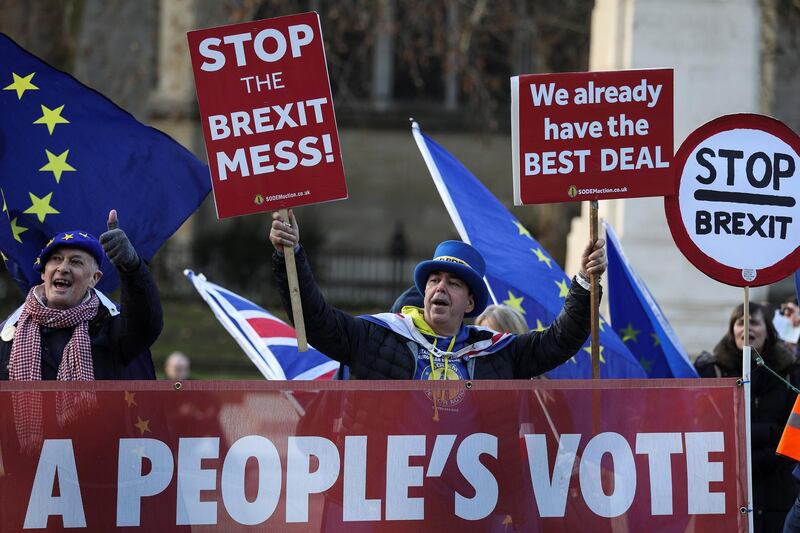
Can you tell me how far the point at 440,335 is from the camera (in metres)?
5.54

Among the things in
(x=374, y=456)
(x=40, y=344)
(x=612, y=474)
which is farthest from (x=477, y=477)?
(x=40, y=344)

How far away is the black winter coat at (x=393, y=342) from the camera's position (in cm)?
530

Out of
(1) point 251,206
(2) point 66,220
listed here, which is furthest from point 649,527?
(2) point 66,220

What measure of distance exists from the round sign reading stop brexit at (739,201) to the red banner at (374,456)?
2.10 feet

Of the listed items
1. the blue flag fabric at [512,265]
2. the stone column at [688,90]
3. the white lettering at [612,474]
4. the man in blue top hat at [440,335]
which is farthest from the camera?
the stone column at [688,90]

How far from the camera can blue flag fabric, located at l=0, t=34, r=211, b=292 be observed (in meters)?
6.45

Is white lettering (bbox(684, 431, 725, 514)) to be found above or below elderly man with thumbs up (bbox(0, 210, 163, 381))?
below

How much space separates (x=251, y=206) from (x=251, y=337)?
235cm

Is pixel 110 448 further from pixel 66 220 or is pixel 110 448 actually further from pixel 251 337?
pixel 251 337

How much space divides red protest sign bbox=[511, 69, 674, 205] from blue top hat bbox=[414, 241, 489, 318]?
1.15 feet

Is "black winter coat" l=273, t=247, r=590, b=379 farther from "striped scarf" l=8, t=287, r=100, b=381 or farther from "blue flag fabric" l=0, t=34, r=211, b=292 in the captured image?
"blue flag fabric" l=0, t=34, r=211, b=292

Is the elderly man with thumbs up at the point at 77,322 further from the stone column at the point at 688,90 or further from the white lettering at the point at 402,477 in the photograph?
the stone column at the point at 688,90

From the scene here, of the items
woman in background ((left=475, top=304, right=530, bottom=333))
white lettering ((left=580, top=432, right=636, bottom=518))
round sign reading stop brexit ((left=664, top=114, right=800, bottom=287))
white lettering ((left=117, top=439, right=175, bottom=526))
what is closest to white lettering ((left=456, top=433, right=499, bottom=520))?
white lettering ((left=580, top=432, right=636, bottom=518))

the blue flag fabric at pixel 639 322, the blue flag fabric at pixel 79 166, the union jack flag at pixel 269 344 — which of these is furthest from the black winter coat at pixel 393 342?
the blue flag fabric at pixel 639 322
